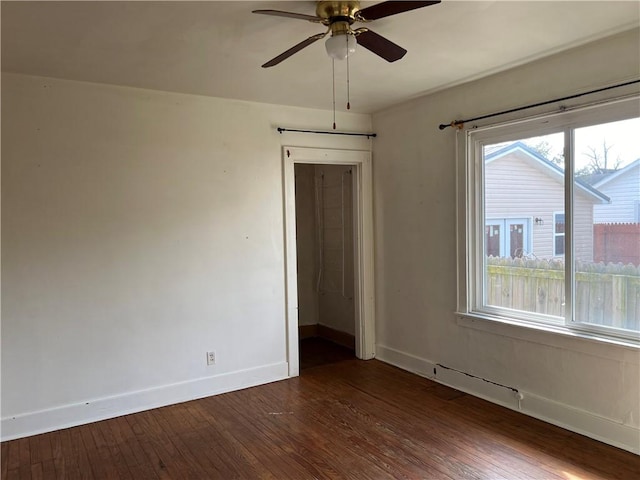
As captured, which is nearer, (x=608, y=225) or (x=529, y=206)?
(x=608, y=225)

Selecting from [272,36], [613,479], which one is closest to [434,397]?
[613,479]

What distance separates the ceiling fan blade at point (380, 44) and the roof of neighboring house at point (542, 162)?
1489 mm

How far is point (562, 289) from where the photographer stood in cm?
321

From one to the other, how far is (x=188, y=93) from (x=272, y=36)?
140 centimetres

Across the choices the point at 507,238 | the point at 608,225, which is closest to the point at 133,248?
the point at 507,238

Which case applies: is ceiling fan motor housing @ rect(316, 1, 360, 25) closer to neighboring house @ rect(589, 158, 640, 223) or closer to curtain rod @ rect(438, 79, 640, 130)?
curtain rod @ rect(438, 79, 640, 130)

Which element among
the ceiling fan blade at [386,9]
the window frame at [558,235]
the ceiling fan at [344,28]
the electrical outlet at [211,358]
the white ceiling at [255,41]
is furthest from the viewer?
the electrical outlet at [211,358]

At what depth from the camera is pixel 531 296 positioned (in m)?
3.42

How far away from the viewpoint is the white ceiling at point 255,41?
236 centimetres

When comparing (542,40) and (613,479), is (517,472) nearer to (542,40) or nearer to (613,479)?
(613,479)

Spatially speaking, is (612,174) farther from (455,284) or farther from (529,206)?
(455,284)

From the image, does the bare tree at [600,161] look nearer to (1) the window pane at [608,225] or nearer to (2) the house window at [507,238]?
(1) the window pane at [608,225]

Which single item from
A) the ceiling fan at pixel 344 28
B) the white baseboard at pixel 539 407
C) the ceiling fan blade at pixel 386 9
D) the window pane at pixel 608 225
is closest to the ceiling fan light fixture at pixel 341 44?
the ceiling fan at pixel 344 28

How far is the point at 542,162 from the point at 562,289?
901 millimetres
